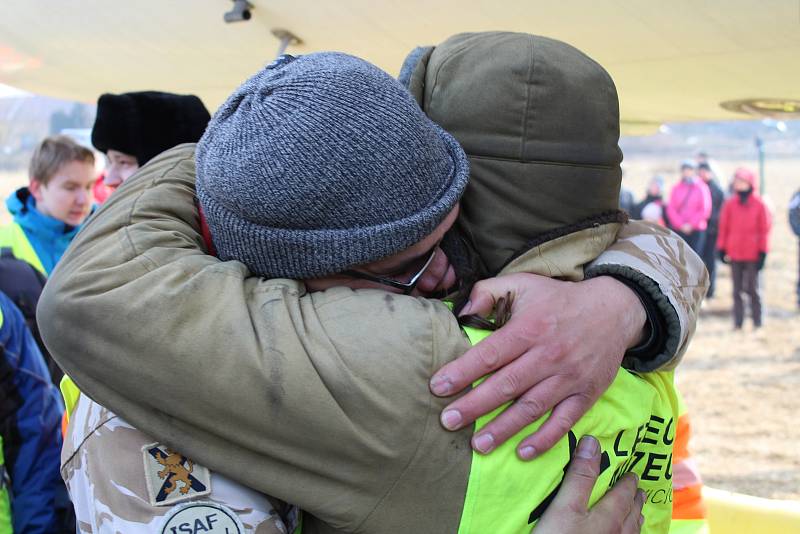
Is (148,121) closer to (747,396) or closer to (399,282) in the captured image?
(399,282)

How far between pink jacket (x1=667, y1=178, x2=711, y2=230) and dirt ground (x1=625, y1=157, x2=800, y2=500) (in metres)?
1.39

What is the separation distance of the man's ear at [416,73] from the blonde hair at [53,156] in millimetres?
3135

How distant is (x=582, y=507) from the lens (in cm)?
111

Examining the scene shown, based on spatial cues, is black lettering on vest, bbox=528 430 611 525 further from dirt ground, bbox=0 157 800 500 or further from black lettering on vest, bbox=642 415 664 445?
dirt ground, bbox=0 157 800 500

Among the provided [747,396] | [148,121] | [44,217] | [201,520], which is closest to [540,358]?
[201,520]

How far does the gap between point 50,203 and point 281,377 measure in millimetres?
3289

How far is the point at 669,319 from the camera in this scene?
126 cm

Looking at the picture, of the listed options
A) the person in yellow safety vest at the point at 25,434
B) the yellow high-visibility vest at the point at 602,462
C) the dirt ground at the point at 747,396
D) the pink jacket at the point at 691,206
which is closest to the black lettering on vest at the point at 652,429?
the yellow high-visibility vest at the point at 602,462

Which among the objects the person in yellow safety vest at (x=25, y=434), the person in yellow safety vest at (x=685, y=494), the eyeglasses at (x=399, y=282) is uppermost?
the eyeglasses at (x=399, y=282)

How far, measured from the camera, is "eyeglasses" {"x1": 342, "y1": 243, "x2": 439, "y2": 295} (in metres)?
1.13

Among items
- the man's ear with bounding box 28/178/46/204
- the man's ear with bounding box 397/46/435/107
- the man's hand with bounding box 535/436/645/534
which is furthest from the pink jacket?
the man's hand with bounding box 535/436/645/534

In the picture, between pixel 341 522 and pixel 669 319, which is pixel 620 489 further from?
pixel 341 522

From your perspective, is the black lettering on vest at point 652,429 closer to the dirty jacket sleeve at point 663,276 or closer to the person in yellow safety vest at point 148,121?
the dirty jacket sleeve at point 663,276

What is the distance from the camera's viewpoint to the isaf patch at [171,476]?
105 centimetres
